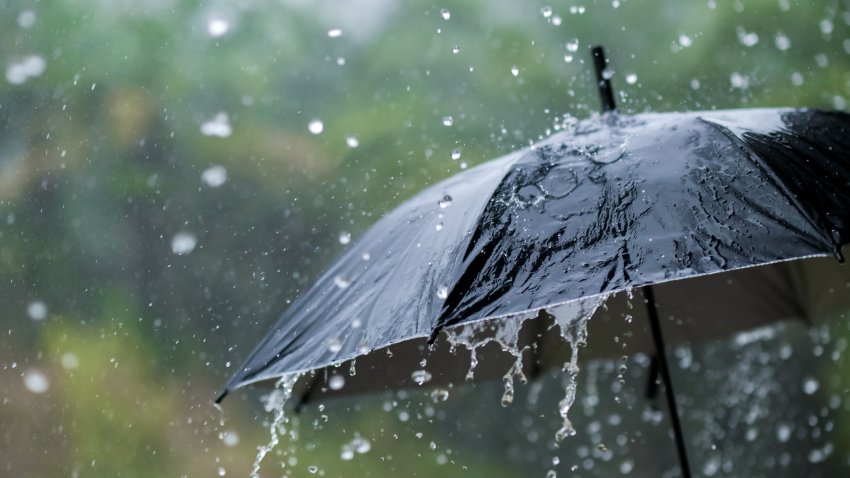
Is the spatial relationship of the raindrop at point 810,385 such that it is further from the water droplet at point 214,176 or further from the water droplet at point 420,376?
the water droplet at point 420,376

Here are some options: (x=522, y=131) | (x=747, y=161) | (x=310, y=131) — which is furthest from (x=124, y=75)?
(x=747, y=161)

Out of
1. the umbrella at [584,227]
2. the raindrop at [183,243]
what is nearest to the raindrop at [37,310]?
the raindrop at [183,243]

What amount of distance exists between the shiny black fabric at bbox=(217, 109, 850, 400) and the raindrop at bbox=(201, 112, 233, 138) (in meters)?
4.79

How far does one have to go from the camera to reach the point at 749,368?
662 centimetres

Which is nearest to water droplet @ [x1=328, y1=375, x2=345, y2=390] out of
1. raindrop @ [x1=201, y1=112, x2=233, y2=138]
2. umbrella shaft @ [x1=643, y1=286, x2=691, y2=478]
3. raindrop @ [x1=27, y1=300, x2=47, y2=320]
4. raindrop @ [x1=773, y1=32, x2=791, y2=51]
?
umbrella shaft @ [x1=643, y1=286, x2=691, y2=478]

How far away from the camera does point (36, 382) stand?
265 inches

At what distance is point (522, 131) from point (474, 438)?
2021mm

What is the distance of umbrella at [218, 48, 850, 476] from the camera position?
4.92ft

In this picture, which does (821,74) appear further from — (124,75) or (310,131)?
(124,75)

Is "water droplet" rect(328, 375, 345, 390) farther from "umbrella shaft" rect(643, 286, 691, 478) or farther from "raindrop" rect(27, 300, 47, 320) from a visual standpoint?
"raindrop" rect(27, 300, 47, 320)

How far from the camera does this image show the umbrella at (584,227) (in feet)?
4.92

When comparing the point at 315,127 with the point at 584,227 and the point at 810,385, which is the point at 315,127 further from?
the point at 584,227

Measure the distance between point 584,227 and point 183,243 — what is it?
5.53 meters

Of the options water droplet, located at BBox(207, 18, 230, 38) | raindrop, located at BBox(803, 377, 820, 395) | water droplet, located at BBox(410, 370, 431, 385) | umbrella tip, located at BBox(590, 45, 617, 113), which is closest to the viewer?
umbrella tip, located at BBox(590, 45, 617, 113)
